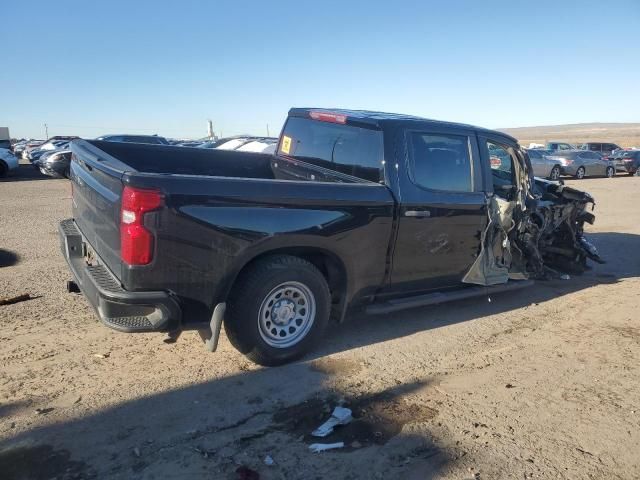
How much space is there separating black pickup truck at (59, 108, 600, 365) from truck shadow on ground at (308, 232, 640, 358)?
28 centimetres

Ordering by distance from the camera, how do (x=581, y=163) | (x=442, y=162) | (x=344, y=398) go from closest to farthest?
(x=344, y=398) < (x=442, y=162) < (x=581, y=163)

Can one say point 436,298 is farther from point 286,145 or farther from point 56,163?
point 56,163

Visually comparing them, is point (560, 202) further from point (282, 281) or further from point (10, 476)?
point (10, 476)

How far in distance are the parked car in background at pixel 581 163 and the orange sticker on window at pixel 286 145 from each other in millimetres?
23153

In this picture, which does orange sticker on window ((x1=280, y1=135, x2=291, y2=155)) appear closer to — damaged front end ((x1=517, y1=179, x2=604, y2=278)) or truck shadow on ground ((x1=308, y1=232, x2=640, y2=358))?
truck shadow on ground ((x1=308, y1=232, x2=640, y2=358))

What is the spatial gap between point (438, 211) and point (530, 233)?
1.87m

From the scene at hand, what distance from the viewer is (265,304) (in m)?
4.09

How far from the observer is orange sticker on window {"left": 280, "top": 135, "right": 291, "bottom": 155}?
5.91 m

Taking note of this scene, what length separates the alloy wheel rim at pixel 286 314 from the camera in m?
4.14

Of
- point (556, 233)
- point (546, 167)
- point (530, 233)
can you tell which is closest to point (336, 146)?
point (530, 233)

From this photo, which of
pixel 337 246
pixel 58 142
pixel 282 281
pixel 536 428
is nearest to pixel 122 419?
pixel 282 281

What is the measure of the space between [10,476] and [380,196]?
3.13m

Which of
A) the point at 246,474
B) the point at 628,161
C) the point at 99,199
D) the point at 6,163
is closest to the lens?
the point at 246,474

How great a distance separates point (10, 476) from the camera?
111 inches
